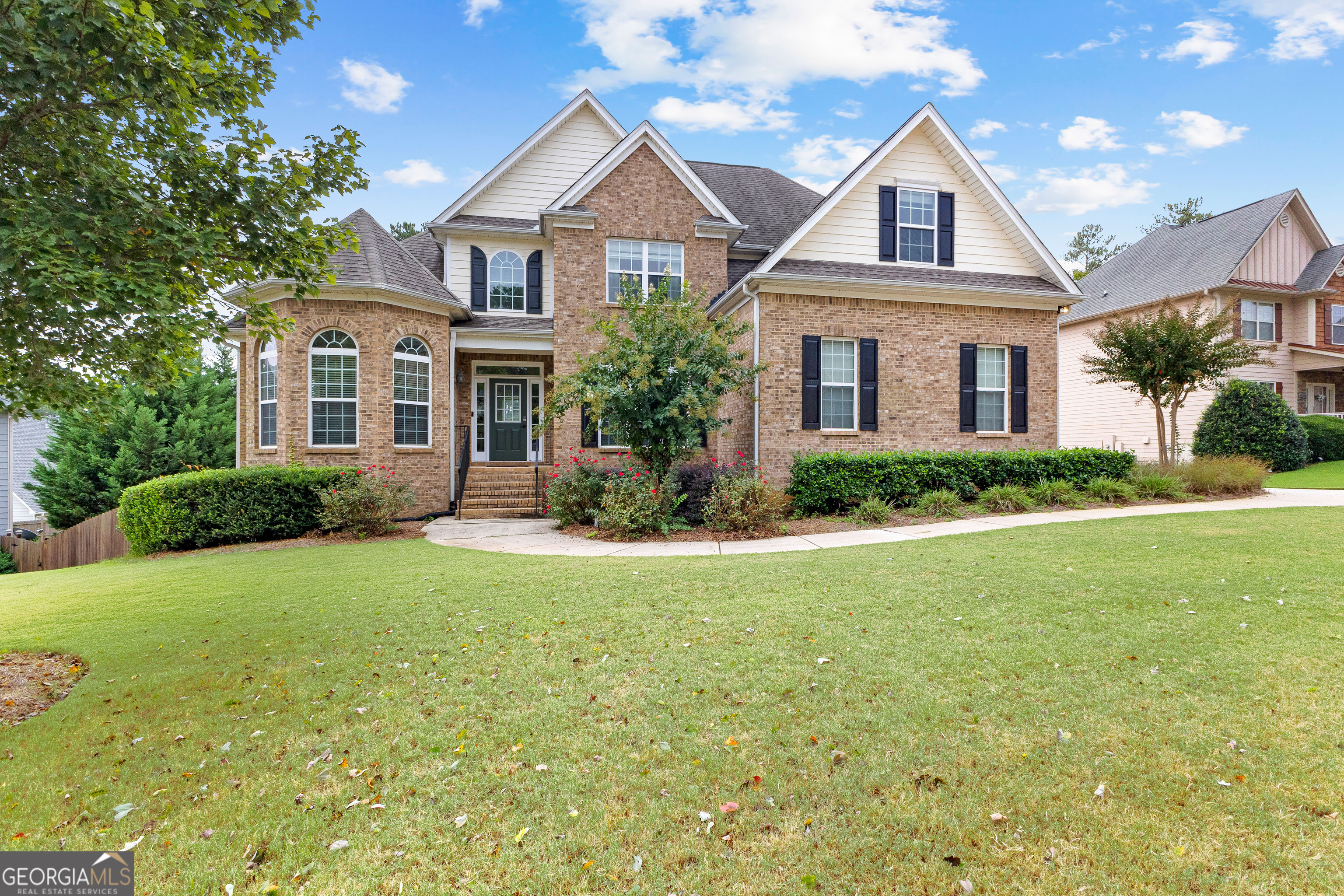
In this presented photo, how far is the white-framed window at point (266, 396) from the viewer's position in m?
13.5

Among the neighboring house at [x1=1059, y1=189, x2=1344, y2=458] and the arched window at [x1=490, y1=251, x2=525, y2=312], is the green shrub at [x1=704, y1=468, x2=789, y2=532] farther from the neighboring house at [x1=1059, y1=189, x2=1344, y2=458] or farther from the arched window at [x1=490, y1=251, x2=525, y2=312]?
the neighboring house at [x1=1059, y1=189, x2=1344, y2=458]

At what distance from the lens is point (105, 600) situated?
6.90 meters

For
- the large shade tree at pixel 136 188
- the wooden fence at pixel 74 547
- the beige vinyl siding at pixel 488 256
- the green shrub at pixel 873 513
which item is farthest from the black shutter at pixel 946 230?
the wooden fence at pixel 74 547

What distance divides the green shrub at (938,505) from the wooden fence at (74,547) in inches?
594

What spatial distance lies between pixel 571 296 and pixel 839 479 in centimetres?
747

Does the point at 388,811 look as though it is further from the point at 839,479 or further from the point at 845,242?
the point at 845,242

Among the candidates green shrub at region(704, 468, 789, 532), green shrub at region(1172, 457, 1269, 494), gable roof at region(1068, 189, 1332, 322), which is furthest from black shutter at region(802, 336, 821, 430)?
gable roof at region(1068, 189, 1332, 322)

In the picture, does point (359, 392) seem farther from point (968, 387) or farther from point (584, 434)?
point (968, 387)

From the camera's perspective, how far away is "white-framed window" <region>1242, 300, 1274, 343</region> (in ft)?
71.6

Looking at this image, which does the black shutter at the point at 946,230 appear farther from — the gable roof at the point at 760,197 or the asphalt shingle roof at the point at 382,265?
the asphalt shingle roof at the point at 382,265

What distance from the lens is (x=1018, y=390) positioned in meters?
13.9

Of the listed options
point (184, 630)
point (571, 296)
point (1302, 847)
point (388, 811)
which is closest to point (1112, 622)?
point (1302, 847)

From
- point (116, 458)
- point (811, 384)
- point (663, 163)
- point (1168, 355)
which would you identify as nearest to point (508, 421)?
point (663, 163)

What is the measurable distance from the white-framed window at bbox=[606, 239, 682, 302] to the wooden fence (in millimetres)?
11166
